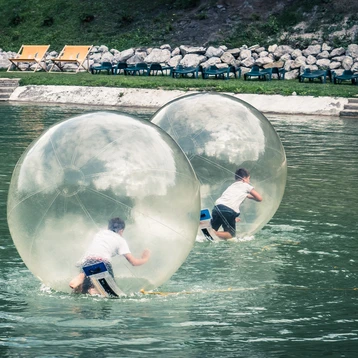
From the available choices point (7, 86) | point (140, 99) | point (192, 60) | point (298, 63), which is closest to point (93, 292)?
point (140, 99)

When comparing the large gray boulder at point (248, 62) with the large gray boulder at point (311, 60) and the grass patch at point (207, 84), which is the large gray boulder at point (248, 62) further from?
the large gray boulder at point (311, 60)

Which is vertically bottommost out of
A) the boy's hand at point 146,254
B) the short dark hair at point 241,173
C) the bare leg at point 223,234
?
the boy's hand at point 146,254

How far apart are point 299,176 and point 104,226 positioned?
9.25 m

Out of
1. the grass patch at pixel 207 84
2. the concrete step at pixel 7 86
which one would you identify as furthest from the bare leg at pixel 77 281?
the concrete step at pixel 7 86

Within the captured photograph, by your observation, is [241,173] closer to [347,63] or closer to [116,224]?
[116,224]

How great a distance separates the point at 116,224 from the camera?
8.44 m

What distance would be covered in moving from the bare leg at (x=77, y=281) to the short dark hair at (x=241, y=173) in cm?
310

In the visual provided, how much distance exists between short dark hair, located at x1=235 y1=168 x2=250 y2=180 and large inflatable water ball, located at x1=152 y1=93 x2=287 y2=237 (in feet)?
0.15

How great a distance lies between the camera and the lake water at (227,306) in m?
7.77

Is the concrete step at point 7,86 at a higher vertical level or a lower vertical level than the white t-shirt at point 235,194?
higher

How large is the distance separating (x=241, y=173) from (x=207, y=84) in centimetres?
2344

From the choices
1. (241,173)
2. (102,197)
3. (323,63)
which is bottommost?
(102,197)

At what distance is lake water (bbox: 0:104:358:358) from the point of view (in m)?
7.77

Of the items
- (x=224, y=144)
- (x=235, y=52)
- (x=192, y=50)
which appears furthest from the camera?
(x=192, y=50)
